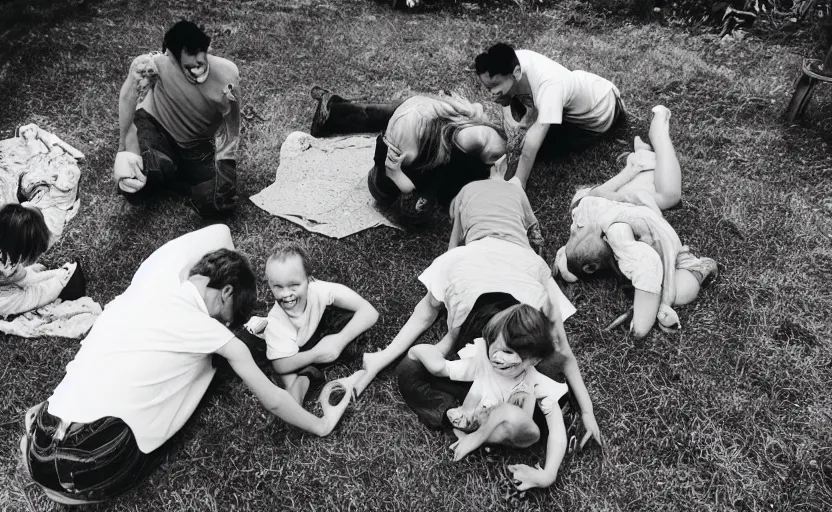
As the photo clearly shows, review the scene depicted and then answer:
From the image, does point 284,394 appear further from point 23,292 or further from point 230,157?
point 230,157

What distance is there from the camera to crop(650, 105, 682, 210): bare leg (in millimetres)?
3977

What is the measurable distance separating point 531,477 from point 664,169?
7.62 feet

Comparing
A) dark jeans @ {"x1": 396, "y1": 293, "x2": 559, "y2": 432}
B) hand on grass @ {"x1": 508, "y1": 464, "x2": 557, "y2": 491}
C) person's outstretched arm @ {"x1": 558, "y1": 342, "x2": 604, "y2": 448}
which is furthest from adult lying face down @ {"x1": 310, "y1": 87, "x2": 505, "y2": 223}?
hand on grass @ {"x1": 508, "y1": 464, "x2": 557, "y2": 491}

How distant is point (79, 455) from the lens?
7.91 feet

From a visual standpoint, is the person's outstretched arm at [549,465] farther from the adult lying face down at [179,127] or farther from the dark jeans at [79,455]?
the adult lying face down at [179,127]

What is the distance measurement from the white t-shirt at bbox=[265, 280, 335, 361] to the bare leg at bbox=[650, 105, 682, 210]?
2227 mm

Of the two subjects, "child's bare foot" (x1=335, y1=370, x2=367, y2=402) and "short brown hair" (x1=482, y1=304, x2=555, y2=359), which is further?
"child's bare foot" (x1=335, y1=370, x2=367, y2=402)

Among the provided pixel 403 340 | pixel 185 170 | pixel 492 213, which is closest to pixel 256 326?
pixel 403 340

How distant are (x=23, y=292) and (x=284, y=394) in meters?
1.72

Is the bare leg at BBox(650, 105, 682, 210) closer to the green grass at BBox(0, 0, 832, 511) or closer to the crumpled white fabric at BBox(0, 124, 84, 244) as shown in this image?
the green grass at BBox(0, 0, 832, 511)

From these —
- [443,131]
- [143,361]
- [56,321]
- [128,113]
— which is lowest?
[56,321]

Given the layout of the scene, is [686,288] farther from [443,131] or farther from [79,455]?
[79,455]

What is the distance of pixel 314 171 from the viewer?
4664 mm

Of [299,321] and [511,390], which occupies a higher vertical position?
[511,390]
